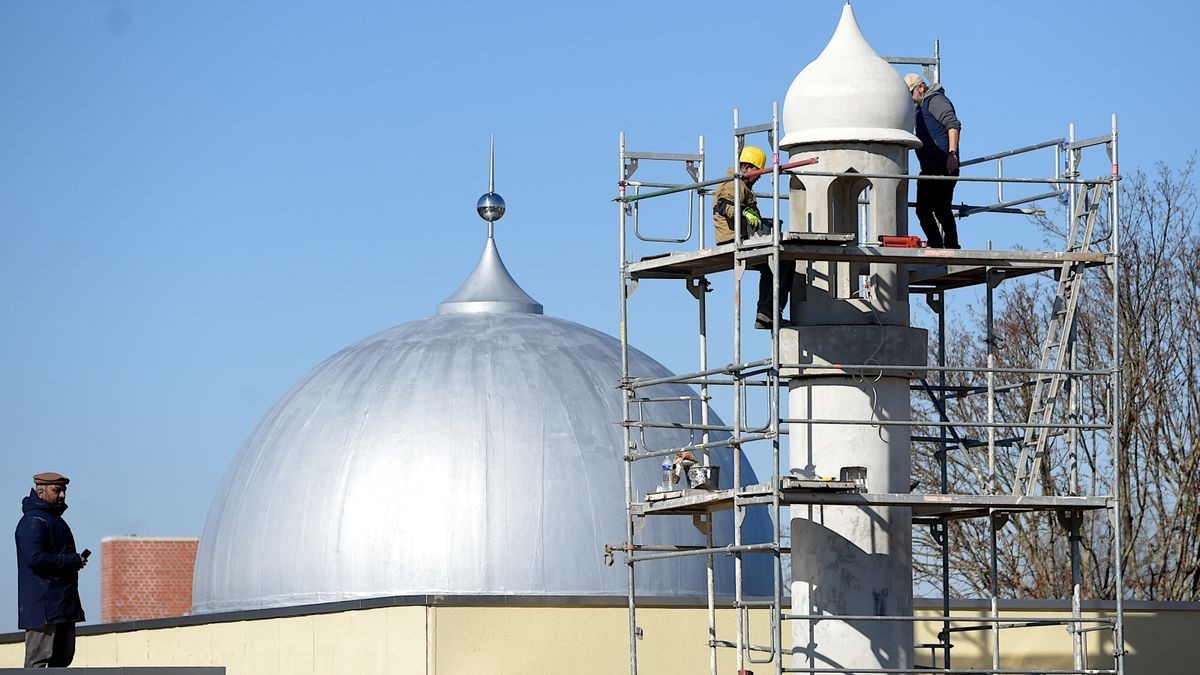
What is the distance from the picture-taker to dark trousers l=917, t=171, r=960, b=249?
20.9 m

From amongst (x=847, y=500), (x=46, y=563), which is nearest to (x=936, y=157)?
(x=847, y=500)

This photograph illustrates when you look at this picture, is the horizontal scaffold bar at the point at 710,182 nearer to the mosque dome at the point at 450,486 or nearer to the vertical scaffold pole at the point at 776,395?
the vertical scaffold pole at the point at 776,395

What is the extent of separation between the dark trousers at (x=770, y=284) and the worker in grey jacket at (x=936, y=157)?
1.41m

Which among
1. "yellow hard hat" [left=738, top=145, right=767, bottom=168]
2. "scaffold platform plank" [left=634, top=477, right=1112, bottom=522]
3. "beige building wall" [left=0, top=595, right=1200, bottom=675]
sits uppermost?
"yellow hard hat" [left=738, top=145, right=767, bottom=168]

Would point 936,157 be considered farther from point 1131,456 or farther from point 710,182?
point 1131,456

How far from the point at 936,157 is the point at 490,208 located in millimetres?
14027

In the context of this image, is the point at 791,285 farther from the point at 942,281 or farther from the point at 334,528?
the point at 334,528

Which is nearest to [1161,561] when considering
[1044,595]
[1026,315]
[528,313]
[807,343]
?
[1044,595]

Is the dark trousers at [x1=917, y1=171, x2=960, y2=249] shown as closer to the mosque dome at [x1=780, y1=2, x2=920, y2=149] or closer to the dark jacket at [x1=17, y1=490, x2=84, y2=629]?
the mosque dome at [x1=780, y1=2, x2=920, y2=149]

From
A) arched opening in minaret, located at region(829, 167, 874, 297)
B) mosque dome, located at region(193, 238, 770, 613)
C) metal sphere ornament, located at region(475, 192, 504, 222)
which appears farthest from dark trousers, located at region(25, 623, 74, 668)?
metal sphere ornament, located at region(475, 192, 504, 222)

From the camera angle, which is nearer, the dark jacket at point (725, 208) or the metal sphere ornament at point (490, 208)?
the dark jacket at point (725, 208)

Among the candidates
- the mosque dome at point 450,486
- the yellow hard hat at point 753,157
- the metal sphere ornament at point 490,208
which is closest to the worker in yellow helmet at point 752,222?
the yellow hard hat at point 753,157

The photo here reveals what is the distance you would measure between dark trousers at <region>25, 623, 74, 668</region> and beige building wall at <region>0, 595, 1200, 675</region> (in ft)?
23.4

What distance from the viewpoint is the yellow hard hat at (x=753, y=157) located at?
19984 mm
